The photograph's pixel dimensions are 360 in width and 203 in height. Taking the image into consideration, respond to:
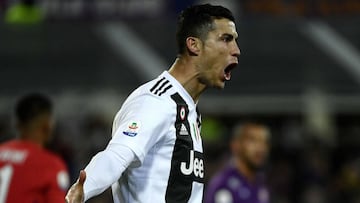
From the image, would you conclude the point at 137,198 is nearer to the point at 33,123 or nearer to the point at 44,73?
the point at 33,123

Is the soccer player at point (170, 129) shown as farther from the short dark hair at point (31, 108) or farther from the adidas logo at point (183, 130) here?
the short dark hair at point (31, 108)

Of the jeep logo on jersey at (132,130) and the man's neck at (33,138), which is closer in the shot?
the jeep logo on jersey at (132,130)

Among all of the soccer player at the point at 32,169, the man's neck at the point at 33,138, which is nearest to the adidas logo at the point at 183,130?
the soccer player at the point at 32,169

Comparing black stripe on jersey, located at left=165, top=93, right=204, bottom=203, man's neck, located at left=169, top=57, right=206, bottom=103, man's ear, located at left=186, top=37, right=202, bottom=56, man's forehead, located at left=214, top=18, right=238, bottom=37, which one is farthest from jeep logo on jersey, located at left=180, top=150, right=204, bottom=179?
man's forehead, located at left=214, top=18, right=238, bottom=37

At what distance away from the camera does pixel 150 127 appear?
4.48 m

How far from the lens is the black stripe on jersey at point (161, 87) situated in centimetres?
469

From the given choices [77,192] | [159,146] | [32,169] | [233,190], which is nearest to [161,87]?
[159,146]

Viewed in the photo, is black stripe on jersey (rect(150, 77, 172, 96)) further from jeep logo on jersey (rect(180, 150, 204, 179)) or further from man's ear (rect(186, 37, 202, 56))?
jeep logo on jersey (rect(180, 150, 204, 179))

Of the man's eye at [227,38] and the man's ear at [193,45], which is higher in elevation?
the man's eye at [227,38]

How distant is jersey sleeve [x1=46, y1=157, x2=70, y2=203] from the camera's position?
249 inches

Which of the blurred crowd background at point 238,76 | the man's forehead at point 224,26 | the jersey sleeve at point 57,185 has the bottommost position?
the jersey sleeve at point 57,185

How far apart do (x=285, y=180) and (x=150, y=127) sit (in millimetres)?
9494

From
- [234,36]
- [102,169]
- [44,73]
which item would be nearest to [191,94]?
[234,36]

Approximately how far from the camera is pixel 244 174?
27.2 ft
